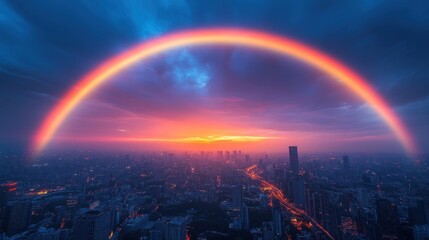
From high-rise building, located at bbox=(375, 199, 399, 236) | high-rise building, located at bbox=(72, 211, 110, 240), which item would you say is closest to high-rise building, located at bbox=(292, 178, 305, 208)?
high-rise building, located at bbox=(375, 199, 399, 236)

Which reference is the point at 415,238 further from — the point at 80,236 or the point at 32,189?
the point at 32,189

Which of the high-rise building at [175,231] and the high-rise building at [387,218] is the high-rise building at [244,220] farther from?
the high-rise building at [387,218]

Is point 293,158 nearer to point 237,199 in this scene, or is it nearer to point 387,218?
point 237,199

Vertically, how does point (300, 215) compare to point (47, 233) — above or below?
below

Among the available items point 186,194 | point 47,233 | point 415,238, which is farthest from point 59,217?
point 415,238

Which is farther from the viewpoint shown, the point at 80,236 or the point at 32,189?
the point at 32,189

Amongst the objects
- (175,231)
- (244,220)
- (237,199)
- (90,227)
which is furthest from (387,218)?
(90,227)

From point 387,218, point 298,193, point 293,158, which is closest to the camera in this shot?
point 387,218
